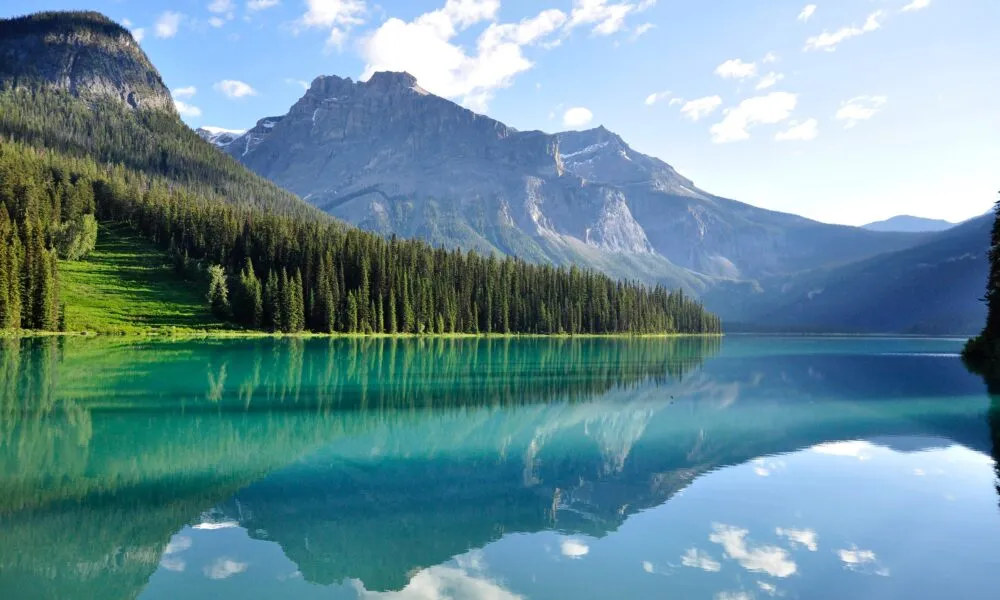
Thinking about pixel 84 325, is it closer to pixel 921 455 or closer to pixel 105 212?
pixel 105 212

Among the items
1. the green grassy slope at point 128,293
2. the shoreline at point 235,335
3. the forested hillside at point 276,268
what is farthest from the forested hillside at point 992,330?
the green grassy slope at point 128,293

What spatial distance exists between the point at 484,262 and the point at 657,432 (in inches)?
5666

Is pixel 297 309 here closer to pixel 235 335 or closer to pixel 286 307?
pixel 286 307

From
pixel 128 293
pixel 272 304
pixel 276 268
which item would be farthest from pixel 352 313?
pixel 128 293

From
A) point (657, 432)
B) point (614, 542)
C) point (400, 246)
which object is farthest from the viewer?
point (400, 246)

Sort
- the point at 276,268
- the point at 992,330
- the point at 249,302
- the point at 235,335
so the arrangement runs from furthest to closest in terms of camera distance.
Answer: the point at 276,268 → the point at 249,302 → the point at 235,335 → the point at 992,330

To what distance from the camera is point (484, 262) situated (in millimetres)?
174375

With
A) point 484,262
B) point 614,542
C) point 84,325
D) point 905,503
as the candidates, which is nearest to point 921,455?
point 905,503

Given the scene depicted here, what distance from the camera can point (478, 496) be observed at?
19625mm

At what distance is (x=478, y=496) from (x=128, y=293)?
426ft

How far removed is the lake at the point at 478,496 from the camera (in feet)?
43.6

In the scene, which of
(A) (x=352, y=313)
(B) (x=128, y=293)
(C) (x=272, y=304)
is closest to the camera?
(C) (x=272, y=304)

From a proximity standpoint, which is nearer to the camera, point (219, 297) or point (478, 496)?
point (478, 496)

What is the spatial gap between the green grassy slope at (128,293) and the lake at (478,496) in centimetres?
7611
